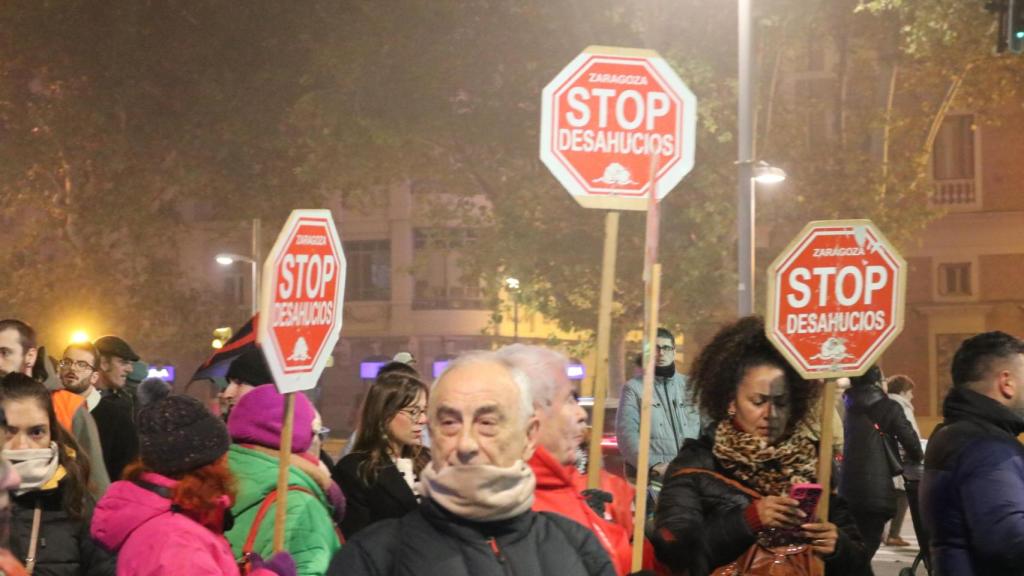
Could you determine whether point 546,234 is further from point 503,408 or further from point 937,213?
point 503,408

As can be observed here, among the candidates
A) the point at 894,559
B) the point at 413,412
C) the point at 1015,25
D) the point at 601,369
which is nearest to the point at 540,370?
the point at 601,369

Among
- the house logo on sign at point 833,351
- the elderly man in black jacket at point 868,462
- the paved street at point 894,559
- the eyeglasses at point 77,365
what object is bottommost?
the paved street at point 894,559

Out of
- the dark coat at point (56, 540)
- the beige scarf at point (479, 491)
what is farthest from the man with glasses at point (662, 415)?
the beige scarf at point (479, 491)

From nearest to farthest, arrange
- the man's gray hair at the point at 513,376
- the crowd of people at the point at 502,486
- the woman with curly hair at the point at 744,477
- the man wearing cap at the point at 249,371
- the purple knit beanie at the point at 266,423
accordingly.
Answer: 1. the crowd of people at the point at 502,486
2. the man's gray hair at the point at 513,376
3. the woman with curly hair at the point at 744,477
4. the purple knit beanie at the point at 266,423
5. the man wearing cap at the point at 249,371

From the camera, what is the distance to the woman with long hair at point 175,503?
13.1ft

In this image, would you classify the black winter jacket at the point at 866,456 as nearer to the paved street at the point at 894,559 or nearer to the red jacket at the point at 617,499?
the paved street at the point at 894,559

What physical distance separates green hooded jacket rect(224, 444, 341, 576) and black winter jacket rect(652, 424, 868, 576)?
3.58ft

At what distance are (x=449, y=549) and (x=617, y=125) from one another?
2.75 m

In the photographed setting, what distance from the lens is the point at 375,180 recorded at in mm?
29734

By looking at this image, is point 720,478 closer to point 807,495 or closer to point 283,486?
point 807,495

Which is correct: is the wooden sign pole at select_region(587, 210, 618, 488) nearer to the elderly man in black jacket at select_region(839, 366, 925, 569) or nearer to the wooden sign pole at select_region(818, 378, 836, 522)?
the wooden sign pole at select_region(818, 378, 836, 522)

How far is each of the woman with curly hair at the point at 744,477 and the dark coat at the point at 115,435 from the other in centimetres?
467

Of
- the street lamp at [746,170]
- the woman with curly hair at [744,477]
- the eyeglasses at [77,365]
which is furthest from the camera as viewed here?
the street lamp at [746,170]

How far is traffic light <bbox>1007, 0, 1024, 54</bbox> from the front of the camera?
44.2 feet
